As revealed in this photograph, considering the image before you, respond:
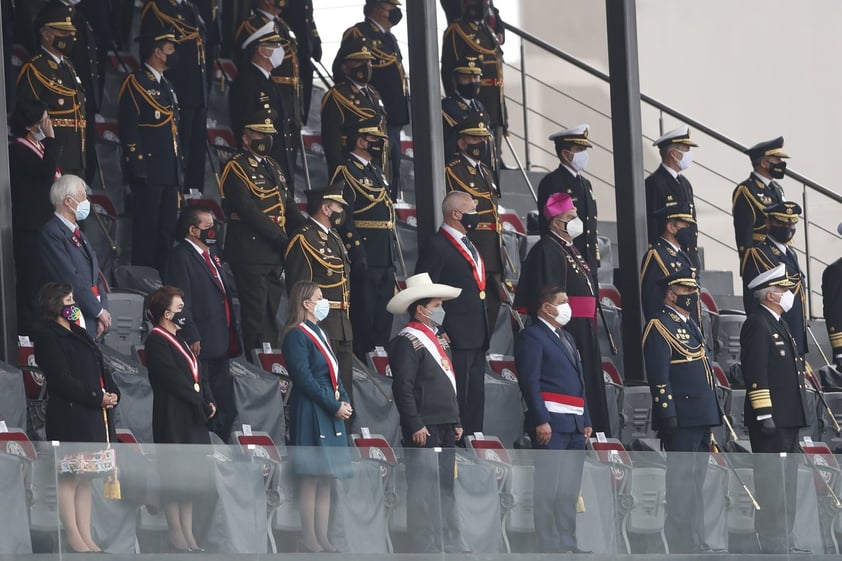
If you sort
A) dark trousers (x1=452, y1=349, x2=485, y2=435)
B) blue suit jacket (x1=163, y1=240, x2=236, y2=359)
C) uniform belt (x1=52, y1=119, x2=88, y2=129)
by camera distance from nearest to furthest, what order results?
blue suit jacket (x1=163, y1=240, x2=236, y2=359) → dark trousers (x1=452, y1=349, x2=485, y2=435) → uniform belt (x1=52, y1=119, x2=88, y2=129)

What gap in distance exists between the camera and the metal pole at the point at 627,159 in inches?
513

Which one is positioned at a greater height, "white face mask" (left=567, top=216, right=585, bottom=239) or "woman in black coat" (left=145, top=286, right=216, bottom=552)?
"white face mask" (left=567, top=216, right=585, bottom=239)

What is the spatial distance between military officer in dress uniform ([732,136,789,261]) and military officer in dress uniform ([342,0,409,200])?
2138 mm

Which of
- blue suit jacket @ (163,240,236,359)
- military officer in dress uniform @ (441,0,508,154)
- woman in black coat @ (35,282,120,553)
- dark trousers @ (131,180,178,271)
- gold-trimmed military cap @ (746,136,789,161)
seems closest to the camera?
woman in black coat @ (35,282,120,553)

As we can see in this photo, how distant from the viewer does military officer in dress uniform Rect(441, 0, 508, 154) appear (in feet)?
44.9

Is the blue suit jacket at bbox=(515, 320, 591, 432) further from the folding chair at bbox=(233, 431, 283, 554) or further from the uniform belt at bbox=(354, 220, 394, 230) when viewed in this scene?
the folding chair at bbox=(233, 431, 283, 554)

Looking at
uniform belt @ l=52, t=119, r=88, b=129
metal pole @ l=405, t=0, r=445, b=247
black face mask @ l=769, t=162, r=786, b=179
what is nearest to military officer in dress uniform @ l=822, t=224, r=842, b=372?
black face mask @ l=769, t=162, r=786, b=179

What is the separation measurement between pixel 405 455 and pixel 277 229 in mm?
2551

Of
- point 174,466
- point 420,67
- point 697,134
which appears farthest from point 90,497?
point 697,134

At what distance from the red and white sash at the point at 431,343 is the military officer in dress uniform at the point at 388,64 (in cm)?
327

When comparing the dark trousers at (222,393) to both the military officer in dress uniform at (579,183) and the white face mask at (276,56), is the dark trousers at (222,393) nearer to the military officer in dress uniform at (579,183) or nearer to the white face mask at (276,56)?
the white face mask at (276,56)

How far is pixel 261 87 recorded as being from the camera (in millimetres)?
12414

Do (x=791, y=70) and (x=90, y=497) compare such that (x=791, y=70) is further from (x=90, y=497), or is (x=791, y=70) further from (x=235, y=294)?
(x=90, y=497)

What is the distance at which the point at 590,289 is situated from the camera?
11.9m
